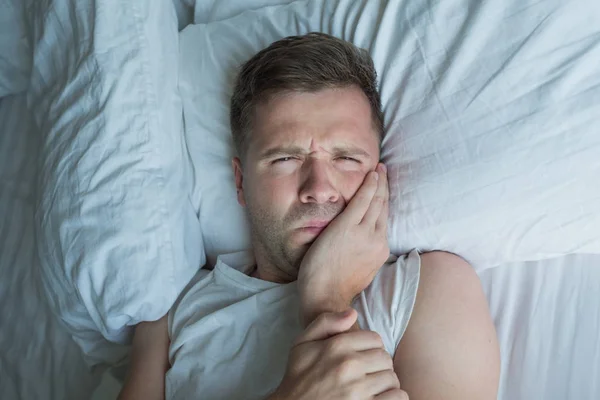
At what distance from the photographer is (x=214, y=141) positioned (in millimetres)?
1343

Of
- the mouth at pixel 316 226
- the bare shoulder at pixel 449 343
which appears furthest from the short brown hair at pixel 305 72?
the bare shoulder at pixel 449 343

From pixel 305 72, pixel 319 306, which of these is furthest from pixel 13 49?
pixel 319 306

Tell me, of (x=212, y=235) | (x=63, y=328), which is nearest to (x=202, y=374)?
(x=212, y=235)

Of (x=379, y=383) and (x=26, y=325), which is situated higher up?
(x=379, y=383)

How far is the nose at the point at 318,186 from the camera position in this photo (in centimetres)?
105

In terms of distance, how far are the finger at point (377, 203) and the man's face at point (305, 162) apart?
30mm

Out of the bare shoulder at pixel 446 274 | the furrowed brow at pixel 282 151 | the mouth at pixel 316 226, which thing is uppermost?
the furrowed brow at pixel 282 151

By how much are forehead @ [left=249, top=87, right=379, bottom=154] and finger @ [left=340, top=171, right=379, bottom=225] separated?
64 mm

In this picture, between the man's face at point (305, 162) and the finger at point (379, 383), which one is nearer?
the finger at point (379, 383)

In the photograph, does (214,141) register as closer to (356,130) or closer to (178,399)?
(356,130)

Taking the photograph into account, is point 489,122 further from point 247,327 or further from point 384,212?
point 247,327

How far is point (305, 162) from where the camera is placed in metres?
1.10

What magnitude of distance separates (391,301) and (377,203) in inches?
7.1

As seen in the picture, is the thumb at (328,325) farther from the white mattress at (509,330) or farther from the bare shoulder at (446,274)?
the white mattress at (509,330)
